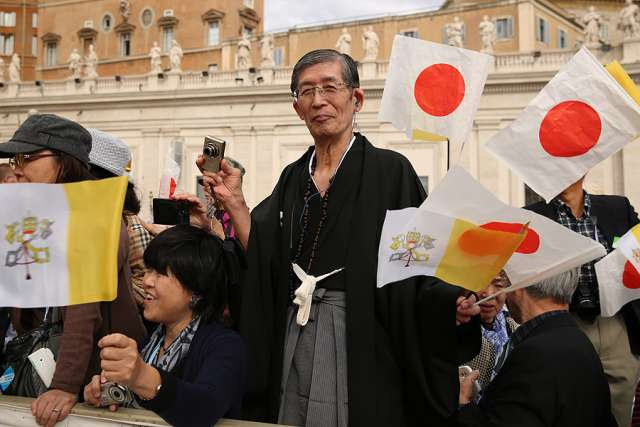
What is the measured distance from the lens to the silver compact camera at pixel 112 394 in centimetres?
244

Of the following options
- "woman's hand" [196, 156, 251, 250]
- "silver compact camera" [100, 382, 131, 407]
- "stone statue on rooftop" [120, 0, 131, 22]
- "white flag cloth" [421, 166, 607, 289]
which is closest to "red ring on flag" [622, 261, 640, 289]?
"white flag cloth" [421, 166, 607, 289]

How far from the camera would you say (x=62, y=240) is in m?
2.44

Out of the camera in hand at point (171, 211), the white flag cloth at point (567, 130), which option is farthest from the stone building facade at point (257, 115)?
the white flag cloth at point (567, 130)

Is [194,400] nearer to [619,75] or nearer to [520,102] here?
[619,75]

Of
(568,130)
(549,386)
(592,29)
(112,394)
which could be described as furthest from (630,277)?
(592,29)

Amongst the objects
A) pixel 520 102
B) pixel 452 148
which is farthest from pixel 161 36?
pixel 452 148

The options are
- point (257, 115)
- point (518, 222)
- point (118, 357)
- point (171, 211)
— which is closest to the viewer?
point (118, 357)

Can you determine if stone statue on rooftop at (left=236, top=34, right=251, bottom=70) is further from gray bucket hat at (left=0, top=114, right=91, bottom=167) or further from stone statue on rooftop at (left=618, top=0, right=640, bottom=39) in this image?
gray bucket hat at (left=0, top=114, right=91, bottom=167)

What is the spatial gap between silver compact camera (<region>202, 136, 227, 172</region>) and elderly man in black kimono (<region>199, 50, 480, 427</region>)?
66mm

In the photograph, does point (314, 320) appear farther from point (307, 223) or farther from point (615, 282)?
point (615, 282)

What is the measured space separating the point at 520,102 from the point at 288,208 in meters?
25.9

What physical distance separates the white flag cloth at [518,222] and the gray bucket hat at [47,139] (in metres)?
1.52

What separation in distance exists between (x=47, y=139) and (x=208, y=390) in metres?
1.29

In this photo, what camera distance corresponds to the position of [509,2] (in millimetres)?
37719
